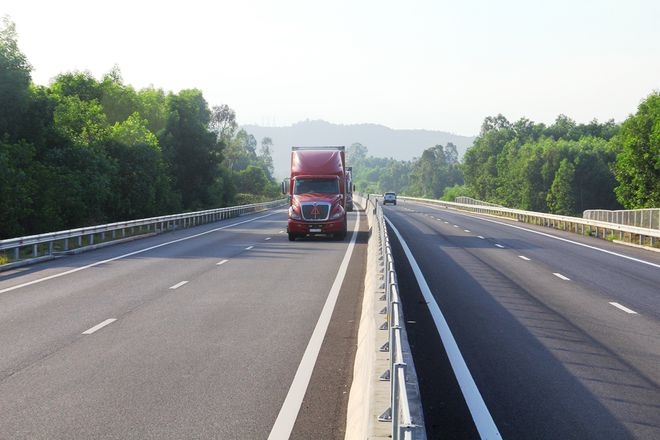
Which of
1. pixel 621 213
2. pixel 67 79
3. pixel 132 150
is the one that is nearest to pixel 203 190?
pixel 67 79

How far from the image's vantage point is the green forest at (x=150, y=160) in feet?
131

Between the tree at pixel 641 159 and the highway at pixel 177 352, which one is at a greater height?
the tree at pixel 641 159

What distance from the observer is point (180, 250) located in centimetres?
2966

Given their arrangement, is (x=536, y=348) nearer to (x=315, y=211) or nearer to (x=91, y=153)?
(x=315, y=211)

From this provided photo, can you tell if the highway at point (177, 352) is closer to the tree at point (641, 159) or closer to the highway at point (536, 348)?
the highway at point (536, 348)

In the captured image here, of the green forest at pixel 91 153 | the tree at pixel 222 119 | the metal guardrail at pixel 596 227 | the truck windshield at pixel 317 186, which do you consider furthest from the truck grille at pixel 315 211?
the tree at pixel 222 119

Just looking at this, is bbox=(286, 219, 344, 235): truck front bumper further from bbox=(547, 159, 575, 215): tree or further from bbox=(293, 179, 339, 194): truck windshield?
bbox=(547, 159, 575, 215): tree

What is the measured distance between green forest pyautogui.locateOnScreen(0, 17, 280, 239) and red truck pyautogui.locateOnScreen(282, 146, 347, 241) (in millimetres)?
10839

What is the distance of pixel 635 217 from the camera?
122 ft

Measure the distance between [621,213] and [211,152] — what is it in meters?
56.7

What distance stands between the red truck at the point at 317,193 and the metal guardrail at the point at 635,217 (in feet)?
40.8

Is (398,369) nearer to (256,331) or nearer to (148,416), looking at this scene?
(148,416)

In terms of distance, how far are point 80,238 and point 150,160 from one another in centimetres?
2875

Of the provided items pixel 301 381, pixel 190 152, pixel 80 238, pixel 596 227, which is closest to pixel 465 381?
pixel 301 381
